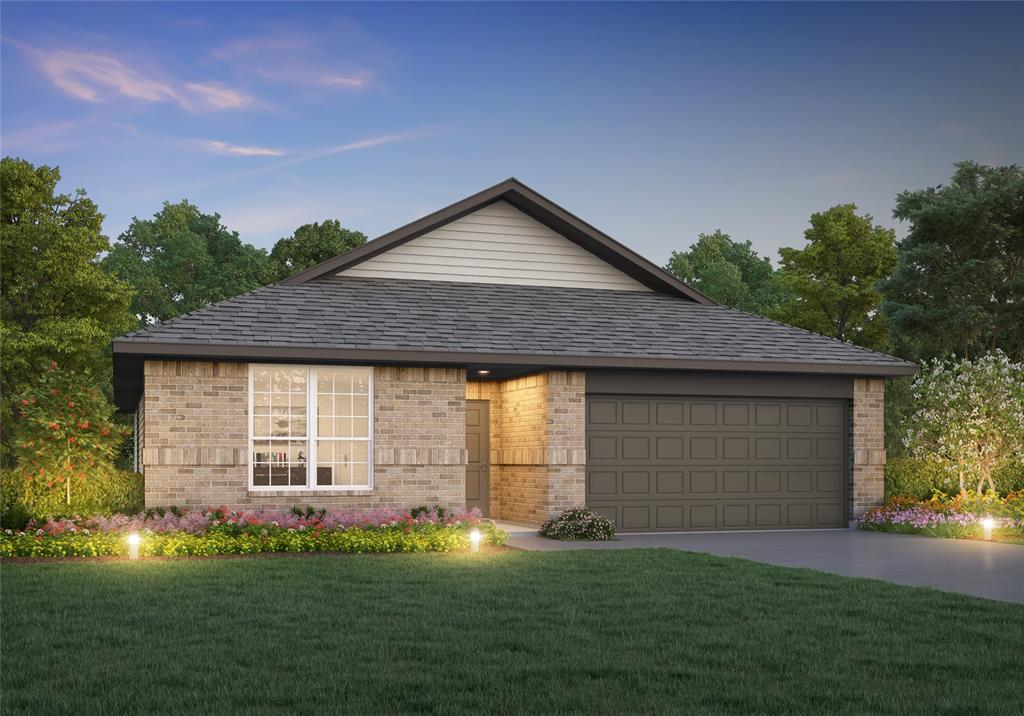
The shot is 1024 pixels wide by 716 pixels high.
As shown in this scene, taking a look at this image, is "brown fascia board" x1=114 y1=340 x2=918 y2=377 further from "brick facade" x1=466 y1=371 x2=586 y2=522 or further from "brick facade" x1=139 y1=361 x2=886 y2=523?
"brick facade" x1=466 y1=371 x2=586 y2=522

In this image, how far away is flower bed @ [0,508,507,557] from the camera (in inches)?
576

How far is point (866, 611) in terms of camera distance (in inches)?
398

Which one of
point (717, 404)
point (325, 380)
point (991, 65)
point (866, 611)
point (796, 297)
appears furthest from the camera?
point (796, 297)

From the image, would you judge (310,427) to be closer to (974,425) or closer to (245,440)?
(245,440)

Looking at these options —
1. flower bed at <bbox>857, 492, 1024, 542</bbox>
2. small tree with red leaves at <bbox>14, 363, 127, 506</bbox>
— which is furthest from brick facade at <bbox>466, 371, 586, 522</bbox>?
small tree with red leaves at <bbox>14, 363, 127, 506</bbox>

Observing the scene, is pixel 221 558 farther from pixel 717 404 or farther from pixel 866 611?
pixel 717 404

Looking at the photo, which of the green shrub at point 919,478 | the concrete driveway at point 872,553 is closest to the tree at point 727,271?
the green shrub at point 919,478

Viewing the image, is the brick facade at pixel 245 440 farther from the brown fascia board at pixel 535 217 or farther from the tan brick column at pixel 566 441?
the brown fascia board at pixel 535 217

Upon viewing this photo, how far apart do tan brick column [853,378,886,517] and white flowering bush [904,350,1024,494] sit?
162 cm

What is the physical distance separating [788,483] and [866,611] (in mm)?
11018

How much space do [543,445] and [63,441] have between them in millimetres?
8236

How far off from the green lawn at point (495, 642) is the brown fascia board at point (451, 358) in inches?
193

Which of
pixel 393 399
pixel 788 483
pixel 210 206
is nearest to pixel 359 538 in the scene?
pixel 393 399

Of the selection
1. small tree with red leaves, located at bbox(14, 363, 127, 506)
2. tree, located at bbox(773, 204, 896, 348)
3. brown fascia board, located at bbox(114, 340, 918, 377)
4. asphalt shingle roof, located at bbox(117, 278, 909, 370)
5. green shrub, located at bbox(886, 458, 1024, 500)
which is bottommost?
green shrub, located at bbox(886, 458, 1024, 500)
